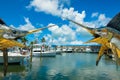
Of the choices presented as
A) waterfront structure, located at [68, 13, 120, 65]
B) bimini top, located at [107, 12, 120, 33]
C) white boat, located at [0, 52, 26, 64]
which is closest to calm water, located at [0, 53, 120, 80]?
white boat, located at [0, 52, 26, 64]

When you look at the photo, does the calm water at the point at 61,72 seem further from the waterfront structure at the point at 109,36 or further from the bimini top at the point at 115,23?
the bimini top at the point at 115,23

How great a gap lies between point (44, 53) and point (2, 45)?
108386 millimetres

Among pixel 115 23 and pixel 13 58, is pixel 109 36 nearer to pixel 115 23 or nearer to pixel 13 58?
pixel 115 23

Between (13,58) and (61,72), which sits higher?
(13,58)

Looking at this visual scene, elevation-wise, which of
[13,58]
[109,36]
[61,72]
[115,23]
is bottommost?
[61,72]

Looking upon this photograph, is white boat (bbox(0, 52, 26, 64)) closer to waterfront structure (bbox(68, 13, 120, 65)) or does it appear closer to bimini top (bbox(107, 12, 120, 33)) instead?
waterfront structure (bbox(68, 13, 120, 65))

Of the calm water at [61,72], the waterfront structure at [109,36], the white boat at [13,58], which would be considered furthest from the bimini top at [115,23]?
the white boat at [13,58]

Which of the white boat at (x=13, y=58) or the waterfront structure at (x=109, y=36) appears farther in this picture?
the white boat at (x=13, y=58)

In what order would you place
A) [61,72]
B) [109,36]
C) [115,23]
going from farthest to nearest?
[61,72] < [109,36] < [115,23]

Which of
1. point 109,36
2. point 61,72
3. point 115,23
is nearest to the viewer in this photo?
point 115,23

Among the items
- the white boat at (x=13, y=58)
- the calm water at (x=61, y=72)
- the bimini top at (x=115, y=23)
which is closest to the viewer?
the bimini top at (x=115, y=23)

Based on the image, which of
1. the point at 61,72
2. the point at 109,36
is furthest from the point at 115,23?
the point at 61,72

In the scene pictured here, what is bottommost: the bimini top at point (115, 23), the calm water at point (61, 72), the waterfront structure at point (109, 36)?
the calm water at point (61, 72)

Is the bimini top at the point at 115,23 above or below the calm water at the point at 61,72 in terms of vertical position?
above
